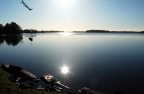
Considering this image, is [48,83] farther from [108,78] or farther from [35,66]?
[35,66]

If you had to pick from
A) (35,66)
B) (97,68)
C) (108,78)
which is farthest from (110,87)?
(35,66)

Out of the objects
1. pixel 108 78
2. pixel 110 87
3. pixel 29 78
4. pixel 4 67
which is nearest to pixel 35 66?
pixel 4 67

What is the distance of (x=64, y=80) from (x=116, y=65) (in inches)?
860

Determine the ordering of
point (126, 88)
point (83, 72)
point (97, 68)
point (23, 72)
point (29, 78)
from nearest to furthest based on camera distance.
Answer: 1. point (126, 88)
2. point (29, 78)
3. point (23, 72)
4. point (83, 72)
5. point (97, 68)

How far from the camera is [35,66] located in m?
61.5

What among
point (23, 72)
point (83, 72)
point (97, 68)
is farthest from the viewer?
point (97, 68)

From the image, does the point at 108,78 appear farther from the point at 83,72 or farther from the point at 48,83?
the point at 48,83

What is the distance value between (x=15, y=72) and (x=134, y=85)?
1103 inches

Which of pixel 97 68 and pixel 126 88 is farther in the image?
pixel 97 68


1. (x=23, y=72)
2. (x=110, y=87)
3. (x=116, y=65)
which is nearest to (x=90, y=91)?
(x=110, y=87)

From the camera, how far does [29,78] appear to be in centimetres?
4534

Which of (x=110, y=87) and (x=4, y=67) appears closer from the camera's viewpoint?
(x=110, y=87)

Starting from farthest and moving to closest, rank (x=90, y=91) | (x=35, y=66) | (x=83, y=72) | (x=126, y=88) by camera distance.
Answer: (x=35, y=66), (x=83, y=72), (x=126, y=88), (x=90, y=91)


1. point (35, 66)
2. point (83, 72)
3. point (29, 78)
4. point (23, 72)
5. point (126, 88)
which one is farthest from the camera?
point (35, 66)
